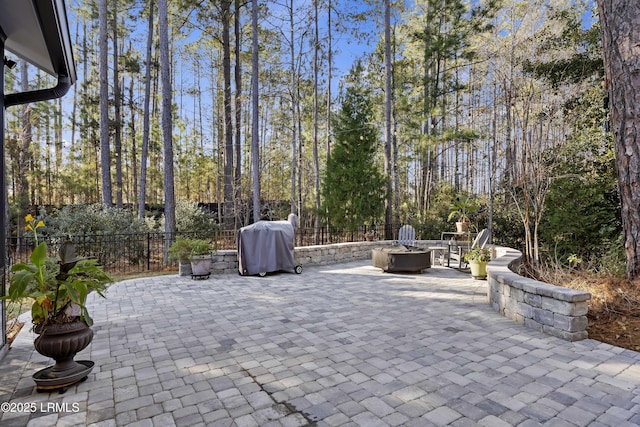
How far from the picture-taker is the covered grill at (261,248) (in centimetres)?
630

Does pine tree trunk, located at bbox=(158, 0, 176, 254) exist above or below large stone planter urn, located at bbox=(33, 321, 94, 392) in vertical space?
above

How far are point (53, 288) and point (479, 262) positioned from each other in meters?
5.86

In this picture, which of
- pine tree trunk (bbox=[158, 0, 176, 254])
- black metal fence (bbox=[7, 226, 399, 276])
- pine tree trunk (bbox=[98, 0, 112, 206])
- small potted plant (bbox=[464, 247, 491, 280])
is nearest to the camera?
small potted plant (bbox=[464, 247, 491, 280])

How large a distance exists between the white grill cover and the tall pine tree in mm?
3553

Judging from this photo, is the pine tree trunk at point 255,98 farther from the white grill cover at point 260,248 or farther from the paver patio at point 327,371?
the paver patio at point 327,371

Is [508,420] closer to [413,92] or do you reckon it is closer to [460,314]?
[460,314]

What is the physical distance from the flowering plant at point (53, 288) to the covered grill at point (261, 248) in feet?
12.9

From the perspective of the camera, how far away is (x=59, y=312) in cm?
226

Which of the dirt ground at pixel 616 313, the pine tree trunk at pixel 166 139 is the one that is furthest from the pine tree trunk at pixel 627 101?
the pine tree trunk at pixel 166 139

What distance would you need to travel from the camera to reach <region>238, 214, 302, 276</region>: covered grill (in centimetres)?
630

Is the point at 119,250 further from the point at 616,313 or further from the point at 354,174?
the point at 616,313

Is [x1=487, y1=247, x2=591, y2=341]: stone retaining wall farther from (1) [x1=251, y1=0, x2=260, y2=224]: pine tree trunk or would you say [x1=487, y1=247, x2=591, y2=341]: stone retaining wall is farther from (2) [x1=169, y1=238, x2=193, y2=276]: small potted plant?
(1) [x1=251, y1=0, x2=260, y2=224]: pine tree trunk

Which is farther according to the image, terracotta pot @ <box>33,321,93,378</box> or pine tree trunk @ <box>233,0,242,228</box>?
pine tree trunk @ <box>233,0,242,228</box>

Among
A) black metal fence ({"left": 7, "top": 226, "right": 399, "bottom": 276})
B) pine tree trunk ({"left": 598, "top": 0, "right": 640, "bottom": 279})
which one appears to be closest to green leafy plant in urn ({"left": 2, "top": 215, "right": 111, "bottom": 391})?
black metal fence ({"left": 7, "top": 226, "right": 399, "bottom": 276})
